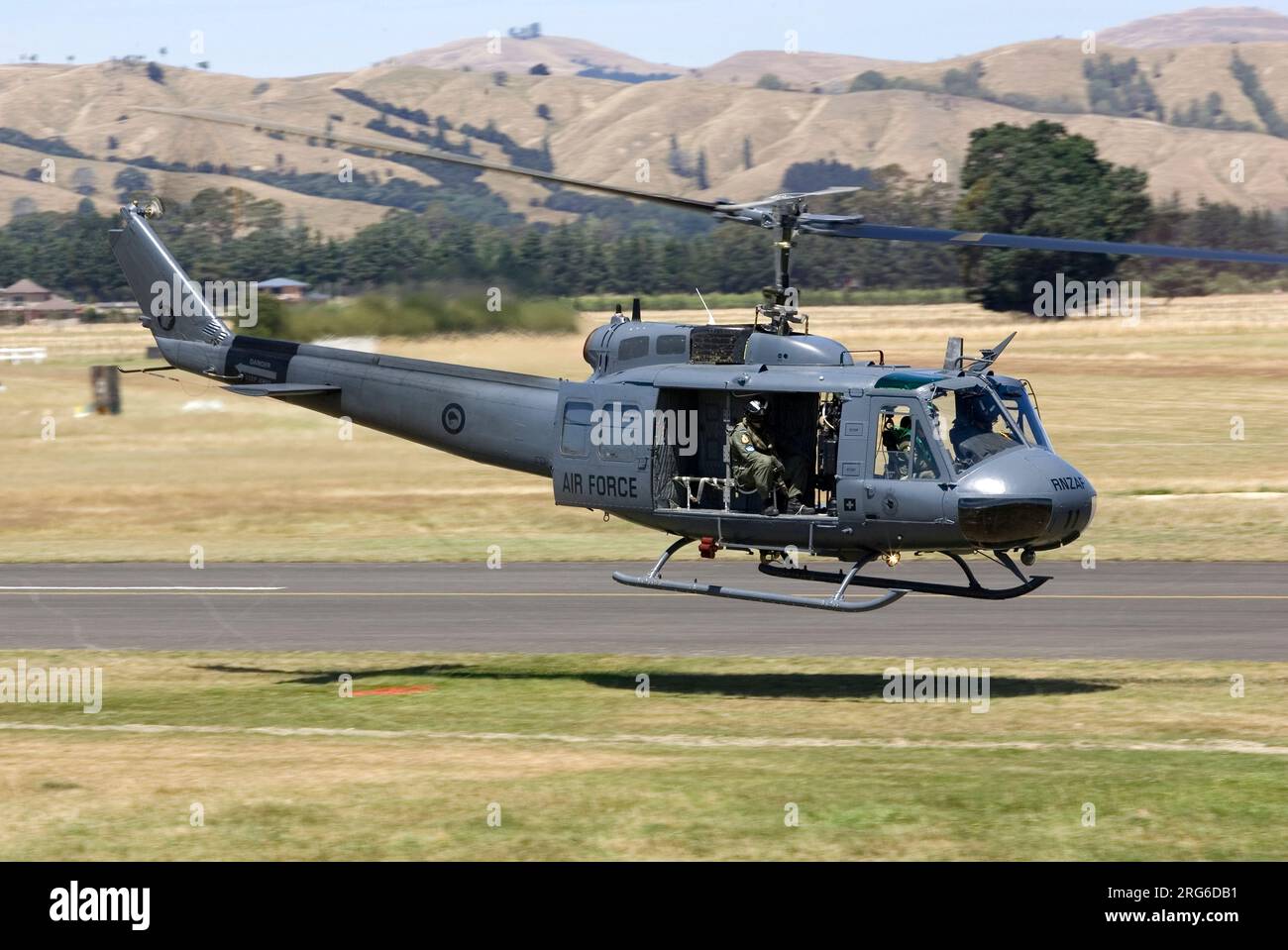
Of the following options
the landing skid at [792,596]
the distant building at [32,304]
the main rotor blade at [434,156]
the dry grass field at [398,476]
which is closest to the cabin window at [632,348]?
the landing skid at [792,596]

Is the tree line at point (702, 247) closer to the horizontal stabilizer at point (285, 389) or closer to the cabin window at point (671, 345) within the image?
the horizontal stabilizer at point (285, 389)

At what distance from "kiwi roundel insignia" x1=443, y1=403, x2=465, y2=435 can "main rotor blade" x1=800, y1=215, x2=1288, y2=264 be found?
5.27 meters

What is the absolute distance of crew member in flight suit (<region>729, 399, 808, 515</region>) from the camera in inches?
661

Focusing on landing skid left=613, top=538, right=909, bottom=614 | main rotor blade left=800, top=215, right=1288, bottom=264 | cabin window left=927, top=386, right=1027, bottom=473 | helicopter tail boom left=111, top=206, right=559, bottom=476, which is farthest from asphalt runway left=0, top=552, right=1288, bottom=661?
main rotor blade left=800, top=215, right=1288, bottom=264

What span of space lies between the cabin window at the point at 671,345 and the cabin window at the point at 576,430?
100 centimetres

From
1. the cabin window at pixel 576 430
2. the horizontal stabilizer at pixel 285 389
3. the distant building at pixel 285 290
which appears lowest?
the cabin window at pixel 576 430

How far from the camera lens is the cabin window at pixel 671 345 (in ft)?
57.3

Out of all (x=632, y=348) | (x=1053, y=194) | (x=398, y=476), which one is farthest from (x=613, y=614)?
(x=1053, y=194)

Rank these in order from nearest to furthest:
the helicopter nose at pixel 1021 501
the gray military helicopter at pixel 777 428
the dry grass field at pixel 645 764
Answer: the dry grass field at pixel 645 764, the helicopter nose at pixel 1021 501, the gray military helicopter at pixel 777 428

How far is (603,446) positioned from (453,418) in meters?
2.40

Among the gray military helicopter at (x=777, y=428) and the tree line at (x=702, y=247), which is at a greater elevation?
the tree line at (x=702, y=247)
